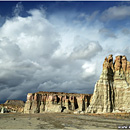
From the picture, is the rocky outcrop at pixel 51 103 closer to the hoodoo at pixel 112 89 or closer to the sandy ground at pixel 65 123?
the hoodoo at pixel 112 89

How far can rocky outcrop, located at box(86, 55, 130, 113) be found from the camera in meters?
64.1

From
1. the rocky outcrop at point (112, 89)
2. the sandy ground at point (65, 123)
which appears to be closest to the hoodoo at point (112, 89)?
the rocky outcrop at point (112, 89)

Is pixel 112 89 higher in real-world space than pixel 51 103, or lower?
higher

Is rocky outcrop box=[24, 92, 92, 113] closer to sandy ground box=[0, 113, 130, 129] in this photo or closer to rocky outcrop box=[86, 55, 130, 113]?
rocky outcrop box=[86, 55, 130, 113]

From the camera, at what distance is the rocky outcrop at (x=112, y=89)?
6406 cm

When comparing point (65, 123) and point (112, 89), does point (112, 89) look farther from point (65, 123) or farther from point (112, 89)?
point (65, 123)

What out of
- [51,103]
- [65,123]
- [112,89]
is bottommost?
[51,103]

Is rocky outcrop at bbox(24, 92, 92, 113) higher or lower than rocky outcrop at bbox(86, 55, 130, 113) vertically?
lower

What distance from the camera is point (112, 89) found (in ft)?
221

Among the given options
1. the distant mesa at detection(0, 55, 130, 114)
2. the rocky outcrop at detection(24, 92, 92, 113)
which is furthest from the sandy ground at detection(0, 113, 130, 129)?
the rocky outcrop at detection(24, 92, 92, 113)

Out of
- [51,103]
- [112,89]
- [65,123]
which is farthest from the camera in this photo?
[51,103]

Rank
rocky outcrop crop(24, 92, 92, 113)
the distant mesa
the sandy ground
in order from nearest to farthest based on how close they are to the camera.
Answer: the sandy ground
the distant mesa
rocky outcrop crop(24, 92, 92, 113)

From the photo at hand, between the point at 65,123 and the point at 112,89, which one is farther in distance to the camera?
the point at 112,89

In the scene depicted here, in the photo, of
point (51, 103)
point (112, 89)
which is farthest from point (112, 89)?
point (51, 103)
